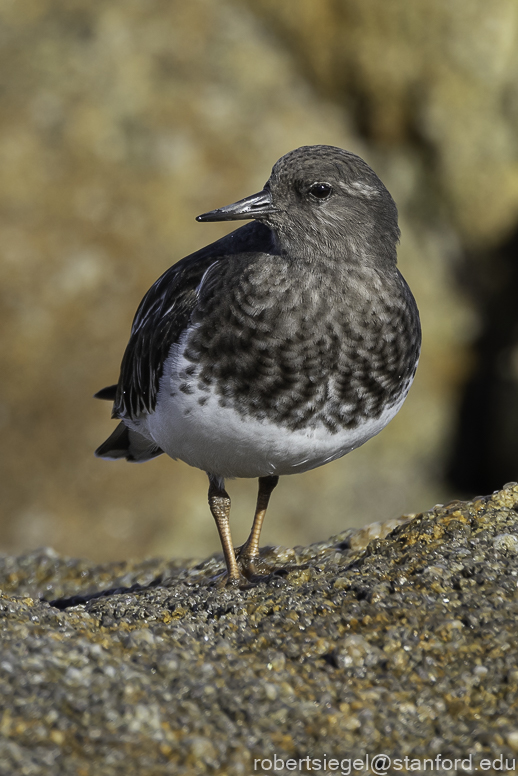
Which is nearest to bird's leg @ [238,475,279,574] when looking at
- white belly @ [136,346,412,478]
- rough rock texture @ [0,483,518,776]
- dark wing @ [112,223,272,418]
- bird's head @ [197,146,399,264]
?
white belly @ [136,346,412,478]

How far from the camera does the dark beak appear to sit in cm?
452

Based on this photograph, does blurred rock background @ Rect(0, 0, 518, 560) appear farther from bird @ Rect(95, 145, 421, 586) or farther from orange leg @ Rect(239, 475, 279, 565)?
bird @ Rect(95, 145, 421, 586)

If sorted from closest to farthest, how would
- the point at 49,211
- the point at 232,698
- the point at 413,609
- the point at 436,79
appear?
the point at 232,698 → the point at 413,609 → the point at 49,211 → the point at 436,79

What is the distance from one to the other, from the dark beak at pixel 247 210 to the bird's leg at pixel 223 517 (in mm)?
1678

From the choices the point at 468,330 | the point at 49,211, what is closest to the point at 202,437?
the point at 49,211

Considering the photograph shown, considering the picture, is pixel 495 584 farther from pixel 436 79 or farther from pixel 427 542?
pixel 436 79

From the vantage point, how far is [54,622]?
13.0ft

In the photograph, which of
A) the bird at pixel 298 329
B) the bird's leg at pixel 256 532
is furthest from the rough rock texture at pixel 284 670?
the bird's leg at pixel 256 532

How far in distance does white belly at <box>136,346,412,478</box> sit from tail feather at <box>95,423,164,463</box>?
1.27 metres

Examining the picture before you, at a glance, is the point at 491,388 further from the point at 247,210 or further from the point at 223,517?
the point at 247,210

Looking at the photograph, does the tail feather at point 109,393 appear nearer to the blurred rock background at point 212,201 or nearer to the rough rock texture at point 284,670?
the rough rock texture at point 284,670

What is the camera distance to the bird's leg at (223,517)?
538 cm

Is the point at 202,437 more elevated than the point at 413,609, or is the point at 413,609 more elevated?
the point at 202,437

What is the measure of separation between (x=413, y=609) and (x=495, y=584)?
45 cm
